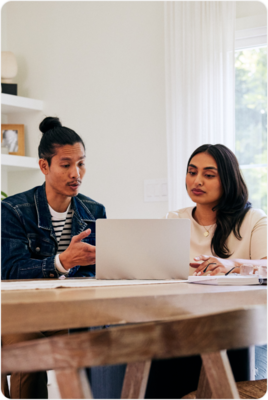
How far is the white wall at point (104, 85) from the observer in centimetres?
310

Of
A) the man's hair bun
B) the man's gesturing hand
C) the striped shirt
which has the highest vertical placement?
the man's hair bun

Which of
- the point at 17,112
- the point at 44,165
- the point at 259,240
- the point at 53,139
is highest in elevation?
the point at 17,112

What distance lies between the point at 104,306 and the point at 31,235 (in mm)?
966

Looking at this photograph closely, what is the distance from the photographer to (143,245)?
1262 millimetres

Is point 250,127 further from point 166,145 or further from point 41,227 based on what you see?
point 41,227

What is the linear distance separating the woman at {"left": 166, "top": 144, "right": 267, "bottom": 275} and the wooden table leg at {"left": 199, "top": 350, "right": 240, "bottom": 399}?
1169 mm

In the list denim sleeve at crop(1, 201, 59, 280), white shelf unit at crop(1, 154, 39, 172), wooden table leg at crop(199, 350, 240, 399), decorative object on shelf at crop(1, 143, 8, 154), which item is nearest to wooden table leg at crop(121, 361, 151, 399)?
wooden table leg at crop(199, 350, 240, 399)

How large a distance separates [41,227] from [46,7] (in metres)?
2.40

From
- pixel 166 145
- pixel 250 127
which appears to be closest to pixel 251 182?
pixel 250 127

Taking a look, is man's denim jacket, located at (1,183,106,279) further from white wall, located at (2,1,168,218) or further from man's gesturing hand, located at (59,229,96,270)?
white wall, located at (2,1,168,218)

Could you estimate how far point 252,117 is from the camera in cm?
286

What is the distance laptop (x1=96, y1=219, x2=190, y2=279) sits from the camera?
4.12 ft

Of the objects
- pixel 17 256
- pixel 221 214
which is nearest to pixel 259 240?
pixel 221 214

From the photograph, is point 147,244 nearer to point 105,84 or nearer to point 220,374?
point 220,374
